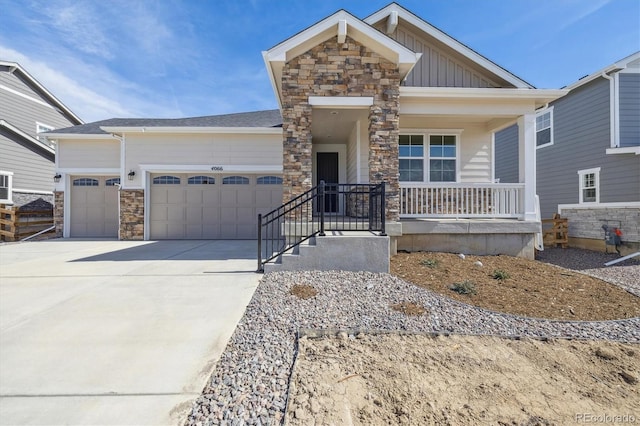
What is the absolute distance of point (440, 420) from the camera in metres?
1.94

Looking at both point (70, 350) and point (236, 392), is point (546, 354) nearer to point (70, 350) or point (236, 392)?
point (236, 392)

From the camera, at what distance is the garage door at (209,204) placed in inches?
388

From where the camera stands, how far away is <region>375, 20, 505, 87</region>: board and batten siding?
734cm

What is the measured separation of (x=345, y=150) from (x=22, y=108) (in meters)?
15.8

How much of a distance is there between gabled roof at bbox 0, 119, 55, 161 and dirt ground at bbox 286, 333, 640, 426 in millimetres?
15722

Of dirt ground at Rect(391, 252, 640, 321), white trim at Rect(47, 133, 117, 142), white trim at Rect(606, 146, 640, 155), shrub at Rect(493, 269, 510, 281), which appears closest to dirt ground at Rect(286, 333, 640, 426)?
dirt ground at Rect(391, 252, 640, 321)

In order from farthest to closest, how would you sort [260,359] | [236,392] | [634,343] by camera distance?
[634,343] < [260,359] < [236,392]

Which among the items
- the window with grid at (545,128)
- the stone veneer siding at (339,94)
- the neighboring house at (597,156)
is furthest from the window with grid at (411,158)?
the window with grid at (545,128)

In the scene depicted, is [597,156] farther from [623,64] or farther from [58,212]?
[58,212]

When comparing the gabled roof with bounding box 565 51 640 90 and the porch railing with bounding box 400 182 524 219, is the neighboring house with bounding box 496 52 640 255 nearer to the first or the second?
the gabled roof with bounding box 565 51 640 90

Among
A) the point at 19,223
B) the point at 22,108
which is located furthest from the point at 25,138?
the point at 19,223

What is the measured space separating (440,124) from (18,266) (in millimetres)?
10496

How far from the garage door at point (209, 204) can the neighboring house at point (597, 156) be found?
32.0ft

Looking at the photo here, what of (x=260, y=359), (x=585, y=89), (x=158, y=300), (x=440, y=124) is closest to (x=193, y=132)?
(x=158, y=300)
